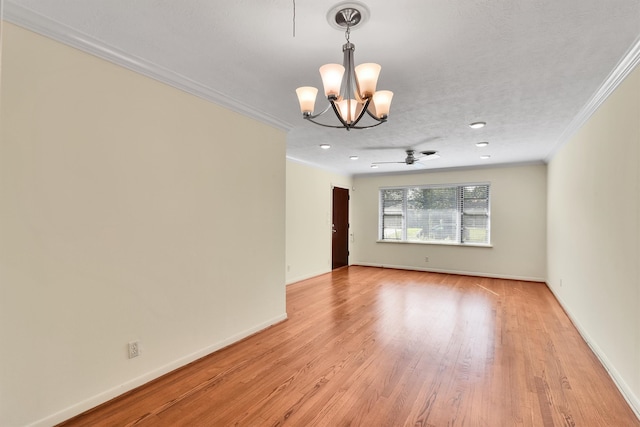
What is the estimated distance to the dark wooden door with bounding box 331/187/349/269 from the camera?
7.34 meters

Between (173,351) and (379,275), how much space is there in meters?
4.72

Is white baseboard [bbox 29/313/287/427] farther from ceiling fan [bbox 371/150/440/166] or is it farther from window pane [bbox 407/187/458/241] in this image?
window pane [bbox 407/187/458/241]

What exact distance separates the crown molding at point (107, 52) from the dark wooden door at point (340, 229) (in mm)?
4435

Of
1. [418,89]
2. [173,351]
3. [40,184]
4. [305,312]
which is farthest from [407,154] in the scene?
[40,184]

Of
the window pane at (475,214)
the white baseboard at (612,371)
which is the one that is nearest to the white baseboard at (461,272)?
the window pane at (475,214)

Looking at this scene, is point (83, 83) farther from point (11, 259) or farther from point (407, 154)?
point (407, 154)

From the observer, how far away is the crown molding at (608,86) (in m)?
2.08

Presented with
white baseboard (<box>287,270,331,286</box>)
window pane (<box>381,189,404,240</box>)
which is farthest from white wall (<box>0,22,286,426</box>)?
window pane (<box>381,189,404,240</box>)

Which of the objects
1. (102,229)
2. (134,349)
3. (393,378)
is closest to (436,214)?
(393,378)

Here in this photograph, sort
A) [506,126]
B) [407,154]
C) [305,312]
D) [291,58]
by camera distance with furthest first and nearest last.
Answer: [407,154] → [305,312] → [506,126] → [291,58]

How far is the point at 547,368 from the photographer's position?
8.69 feet

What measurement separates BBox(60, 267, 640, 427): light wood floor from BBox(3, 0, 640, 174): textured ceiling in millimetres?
2319

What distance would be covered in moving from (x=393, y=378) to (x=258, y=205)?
6.83ft

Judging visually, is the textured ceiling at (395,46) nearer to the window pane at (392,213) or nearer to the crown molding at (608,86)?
the crown molding at (608,86)
